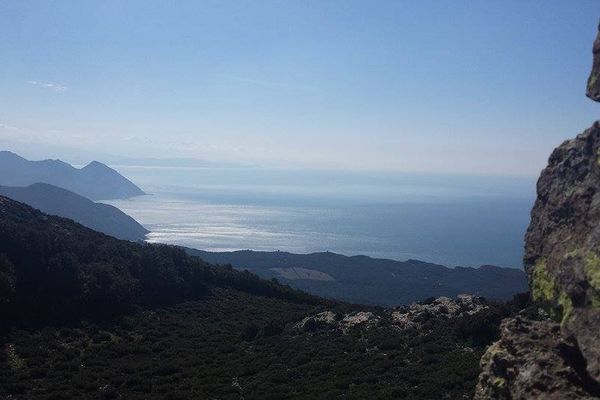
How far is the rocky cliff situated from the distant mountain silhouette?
151m

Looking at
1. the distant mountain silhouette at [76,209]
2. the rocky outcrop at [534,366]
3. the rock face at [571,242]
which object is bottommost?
the distant mountain silhouette at [76,209]

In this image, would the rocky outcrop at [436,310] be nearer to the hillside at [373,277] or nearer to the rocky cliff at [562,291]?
the rocky cliff at [562,291]

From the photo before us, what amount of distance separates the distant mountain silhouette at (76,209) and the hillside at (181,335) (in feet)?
395

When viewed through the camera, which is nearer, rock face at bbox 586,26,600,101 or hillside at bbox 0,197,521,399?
rock face at bbox 586,26,600,101

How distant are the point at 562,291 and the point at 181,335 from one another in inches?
831

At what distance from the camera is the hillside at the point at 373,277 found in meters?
72.8

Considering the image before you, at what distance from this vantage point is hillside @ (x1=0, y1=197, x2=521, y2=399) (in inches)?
593

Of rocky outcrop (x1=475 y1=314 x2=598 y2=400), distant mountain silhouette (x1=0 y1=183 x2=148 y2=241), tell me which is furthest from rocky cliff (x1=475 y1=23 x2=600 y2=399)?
distant mountain silhouette (x1=0 y1=183 x2=148 y2=241)

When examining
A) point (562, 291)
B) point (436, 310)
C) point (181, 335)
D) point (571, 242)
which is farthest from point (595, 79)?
point (181, 335)

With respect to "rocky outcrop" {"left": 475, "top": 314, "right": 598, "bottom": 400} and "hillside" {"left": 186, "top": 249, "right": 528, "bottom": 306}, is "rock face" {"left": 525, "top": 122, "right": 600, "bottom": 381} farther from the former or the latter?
"hillside" {"left": 186, "top": 249, "right": 528, "bottom": 306}

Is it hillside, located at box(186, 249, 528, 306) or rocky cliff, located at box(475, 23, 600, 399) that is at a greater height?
rocky cliff, located at box(475, 23, 600, 399)

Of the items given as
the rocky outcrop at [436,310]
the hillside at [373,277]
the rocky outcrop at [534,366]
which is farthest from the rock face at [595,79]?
the hillside at [373,277]

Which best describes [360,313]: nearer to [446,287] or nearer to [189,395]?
[189,395]

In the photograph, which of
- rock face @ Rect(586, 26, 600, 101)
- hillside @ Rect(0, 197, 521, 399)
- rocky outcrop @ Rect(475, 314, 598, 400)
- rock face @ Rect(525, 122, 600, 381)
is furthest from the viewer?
hillside @ Rect(0, 197, 521, 399)
